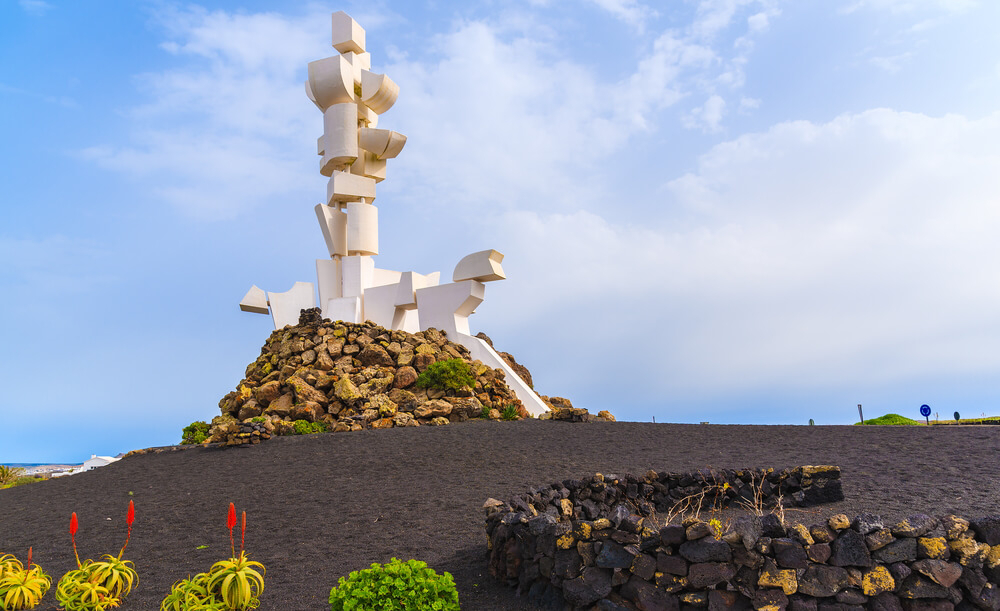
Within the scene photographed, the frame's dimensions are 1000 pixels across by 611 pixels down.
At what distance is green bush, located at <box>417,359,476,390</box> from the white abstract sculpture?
2.23m

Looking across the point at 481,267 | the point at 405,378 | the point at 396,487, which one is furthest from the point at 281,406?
the point at 396,487

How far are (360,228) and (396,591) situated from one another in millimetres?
16170

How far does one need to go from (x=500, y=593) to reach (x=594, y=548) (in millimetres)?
1179

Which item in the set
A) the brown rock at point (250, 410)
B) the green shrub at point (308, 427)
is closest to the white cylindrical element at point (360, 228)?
the brown rock at point (250, 410)

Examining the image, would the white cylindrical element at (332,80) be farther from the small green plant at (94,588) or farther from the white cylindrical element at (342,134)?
the small green plant at (94,588)

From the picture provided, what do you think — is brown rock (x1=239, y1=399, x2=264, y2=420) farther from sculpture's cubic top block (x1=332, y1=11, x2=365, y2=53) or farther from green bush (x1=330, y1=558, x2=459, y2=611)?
sculpture's cubic top block (x1=332, y1=11, x2=365, y2=53)

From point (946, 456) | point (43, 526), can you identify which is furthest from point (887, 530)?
point (43, 526)

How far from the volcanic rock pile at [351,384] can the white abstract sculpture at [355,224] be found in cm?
120

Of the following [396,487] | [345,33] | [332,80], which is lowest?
[396,487]

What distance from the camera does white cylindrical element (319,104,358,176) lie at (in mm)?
19797

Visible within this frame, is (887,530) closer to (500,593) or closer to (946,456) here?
(500,593)

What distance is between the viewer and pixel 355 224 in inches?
781

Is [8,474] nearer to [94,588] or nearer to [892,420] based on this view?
[94,588]

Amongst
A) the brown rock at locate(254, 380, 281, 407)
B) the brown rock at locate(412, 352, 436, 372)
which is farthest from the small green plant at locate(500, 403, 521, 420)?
the brown rock at locate(254, 380, 281, 407)
